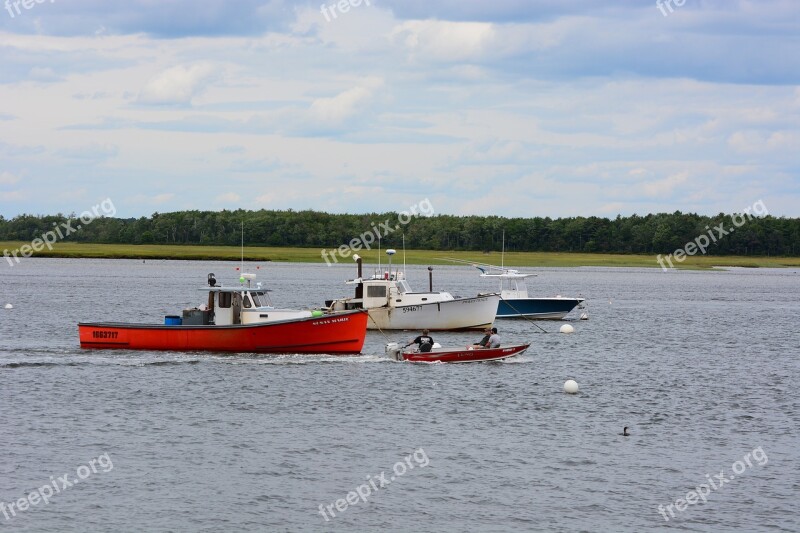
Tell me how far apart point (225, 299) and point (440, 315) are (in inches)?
680

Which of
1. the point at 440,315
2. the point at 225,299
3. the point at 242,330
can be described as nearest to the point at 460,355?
the point at 242,330

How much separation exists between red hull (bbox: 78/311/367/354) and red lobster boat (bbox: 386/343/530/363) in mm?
1780

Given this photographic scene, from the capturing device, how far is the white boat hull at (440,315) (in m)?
61.2

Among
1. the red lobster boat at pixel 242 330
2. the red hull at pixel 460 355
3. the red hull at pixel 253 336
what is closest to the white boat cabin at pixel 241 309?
the red lobster boat at pixel 242 330

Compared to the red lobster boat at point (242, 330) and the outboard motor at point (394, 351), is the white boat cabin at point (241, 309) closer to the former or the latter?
the red lobster boat at point (242, 330)

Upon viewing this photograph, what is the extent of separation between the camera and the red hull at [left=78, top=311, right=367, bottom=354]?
47.0 m

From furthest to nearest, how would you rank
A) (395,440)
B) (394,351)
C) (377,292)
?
(377,292), (394,351), (395,440)

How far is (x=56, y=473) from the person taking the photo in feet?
90.4

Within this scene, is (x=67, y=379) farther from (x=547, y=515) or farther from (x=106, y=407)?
(x=547, y=515)

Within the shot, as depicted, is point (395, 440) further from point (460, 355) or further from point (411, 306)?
point (411, 306)

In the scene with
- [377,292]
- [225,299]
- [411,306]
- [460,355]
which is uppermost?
[225,299]

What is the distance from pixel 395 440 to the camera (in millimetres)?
32031

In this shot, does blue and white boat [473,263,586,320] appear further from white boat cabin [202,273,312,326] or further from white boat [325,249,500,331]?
white boat cabin [202,273,312,326]

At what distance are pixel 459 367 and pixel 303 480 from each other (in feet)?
68.4
